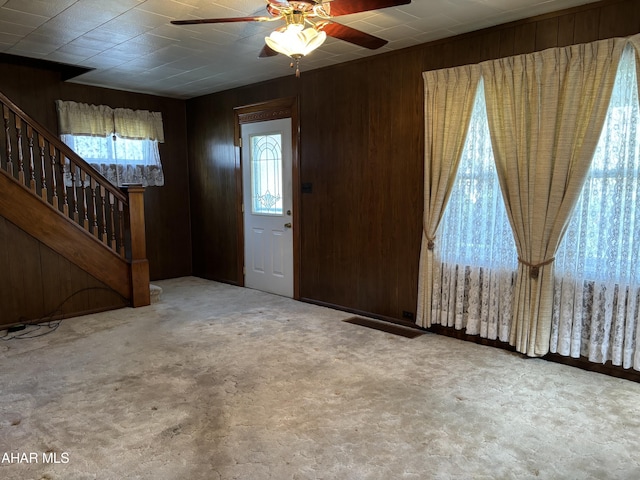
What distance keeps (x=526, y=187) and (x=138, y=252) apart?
3924 mm

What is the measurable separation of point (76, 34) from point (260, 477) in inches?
142

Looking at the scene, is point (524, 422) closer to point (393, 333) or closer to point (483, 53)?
point (393, 333)

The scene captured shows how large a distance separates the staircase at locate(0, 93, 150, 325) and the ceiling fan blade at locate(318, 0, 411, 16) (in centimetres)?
323

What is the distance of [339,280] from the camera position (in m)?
4.79

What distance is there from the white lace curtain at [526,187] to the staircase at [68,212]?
3212mm

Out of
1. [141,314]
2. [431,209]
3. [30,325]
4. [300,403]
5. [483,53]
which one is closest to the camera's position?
[300,403]

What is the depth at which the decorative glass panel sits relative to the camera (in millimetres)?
5328

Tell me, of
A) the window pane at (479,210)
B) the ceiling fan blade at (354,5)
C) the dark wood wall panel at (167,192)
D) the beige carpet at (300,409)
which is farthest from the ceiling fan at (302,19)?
the dark wood wall panel at (167,192)

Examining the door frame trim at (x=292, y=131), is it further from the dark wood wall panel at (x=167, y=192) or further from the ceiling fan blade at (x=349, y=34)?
the ceiling fan blade at (x=349, y=34)

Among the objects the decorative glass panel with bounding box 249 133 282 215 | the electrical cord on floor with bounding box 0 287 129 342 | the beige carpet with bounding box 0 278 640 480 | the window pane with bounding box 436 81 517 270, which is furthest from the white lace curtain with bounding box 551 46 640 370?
the electrical cord on floor with bounding box 0 287 129 342

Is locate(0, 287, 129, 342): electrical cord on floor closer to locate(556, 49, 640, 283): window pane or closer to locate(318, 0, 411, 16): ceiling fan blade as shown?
locate(318, 0, 411, 16): ceiling fan blade

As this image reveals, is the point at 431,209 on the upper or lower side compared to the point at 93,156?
lower

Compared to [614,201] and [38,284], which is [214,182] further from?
[614,201]

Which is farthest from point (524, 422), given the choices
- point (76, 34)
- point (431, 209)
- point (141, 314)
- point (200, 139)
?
point (200, 139)
